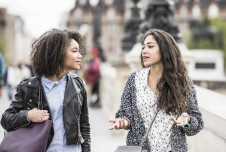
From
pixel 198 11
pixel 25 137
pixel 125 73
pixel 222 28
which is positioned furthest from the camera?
pixel 198 11

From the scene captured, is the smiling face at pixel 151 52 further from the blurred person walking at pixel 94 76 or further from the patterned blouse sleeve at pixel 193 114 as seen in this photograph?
the blurred person walking at pixel 94 76

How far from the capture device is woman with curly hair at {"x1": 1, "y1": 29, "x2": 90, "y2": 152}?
2709 millimetres

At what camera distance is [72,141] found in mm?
2742

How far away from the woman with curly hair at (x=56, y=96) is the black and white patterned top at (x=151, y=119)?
0.33m

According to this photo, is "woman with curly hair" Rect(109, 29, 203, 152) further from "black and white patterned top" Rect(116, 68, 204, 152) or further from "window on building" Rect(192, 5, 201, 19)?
"window on building" Rect(192, 5, 201, 19)

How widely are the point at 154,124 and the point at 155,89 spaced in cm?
25

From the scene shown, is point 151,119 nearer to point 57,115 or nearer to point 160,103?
point 160,103

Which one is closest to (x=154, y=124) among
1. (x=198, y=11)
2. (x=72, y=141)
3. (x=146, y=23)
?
(x=72, y=141)

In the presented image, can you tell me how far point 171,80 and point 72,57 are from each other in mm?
679

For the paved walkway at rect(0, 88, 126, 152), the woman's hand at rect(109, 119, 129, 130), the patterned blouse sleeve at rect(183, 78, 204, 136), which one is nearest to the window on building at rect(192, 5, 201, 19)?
the paved walkway at rect(0, 88, 126, 152)

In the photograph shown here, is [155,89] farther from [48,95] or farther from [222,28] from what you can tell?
[222,28]

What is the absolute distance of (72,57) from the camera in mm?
2857

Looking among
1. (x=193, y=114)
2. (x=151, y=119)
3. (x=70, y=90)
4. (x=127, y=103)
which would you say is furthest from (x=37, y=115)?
(x=193, y=114)

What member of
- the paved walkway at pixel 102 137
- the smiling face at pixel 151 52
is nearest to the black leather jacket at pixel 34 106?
the smiling face at pixel 151 52
